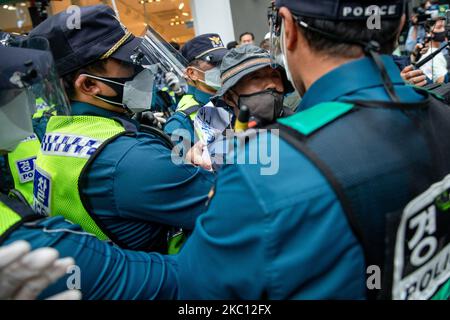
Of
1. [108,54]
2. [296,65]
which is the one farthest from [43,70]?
[296,65]

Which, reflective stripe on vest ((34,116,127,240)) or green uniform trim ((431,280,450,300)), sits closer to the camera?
green uniform trim ((431,280,450,300))

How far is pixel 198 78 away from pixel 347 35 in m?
2.24

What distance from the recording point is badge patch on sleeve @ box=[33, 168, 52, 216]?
142 centimetres

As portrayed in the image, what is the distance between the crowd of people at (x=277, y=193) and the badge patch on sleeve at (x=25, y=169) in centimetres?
110

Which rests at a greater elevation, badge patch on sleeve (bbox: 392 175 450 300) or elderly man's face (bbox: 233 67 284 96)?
elderly man's face (bbox: 233 67 284 96)

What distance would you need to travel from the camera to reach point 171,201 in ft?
4.54

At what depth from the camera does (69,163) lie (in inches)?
53.6

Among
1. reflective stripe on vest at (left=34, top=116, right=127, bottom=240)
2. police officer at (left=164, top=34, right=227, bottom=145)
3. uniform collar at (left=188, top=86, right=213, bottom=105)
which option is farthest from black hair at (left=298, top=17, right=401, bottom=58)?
uniform collar at (left=188, top=86, right=213, bottom=105)

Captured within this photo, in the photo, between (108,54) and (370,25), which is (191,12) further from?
(370,25)

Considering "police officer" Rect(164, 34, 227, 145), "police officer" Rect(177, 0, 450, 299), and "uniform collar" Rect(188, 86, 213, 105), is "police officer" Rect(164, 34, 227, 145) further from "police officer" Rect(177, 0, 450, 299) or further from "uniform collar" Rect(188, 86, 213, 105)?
"police officer" Rect(177, 0, 450, 299)

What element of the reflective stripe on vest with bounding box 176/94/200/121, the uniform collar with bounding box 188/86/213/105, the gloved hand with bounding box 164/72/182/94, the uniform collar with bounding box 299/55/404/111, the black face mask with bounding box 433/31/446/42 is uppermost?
the uniform collar with bounding box 299/55/404/111

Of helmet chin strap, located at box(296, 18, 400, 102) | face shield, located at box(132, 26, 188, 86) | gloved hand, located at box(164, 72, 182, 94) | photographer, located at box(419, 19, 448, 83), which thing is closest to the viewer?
helmet chin strap, located at box(296, 18, 400, 102)

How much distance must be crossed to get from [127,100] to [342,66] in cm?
105

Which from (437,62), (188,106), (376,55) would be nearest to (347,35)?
(376,55)
